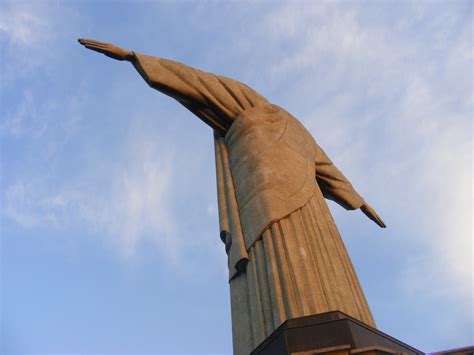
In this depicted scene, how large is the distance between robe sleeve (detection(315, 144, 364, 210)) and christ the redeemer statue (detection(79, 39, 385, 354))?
0.7 inches

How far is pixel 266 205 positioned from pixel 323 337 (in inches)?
90.5

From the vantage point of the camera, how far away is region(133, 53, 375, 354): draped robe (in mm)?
4328

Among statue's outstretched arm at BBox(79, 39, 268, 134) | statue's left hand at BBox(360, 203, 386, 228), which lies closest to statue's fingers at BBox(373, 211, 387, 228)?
statue's left hand at BBox(360, 203, 386, 228)

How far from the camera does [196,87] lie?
674 centimetres

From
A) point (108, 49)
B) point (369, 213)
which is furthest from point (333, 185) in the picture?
point (108, 49)

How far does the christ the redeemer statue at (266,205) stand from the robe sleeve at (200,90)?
2 centimetres

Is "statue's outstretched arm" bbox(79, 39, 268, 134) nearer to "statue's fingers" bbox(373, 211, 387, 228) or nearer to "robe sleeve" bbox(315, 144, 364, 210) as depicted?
"robe sleeve" bbox(315, 144, 364, 210)

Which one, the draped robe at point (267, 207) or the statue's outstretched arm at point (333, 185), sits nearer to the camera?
the draped robe at point (267, 207)

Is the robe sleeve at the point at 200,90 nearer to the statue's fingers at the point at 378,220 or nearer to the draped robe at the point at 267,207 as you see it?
the draped robe at the point at 267,207

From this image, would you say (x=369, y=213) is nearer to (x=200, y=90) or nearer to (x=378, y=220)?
(x=378, y=220)

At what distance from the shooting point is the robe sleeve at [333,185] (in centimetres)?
740

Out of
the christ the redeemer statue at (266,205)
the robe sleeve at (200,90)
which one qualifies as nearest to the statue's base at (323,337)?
the christ the redeemer statue at (266,205)

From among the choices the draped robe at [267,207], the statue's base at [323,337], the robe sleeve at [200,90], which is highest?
the robe sleeve at [200,90]

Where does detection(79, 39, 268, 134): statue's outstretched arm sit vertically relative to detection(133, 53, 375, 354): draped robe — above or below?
above
